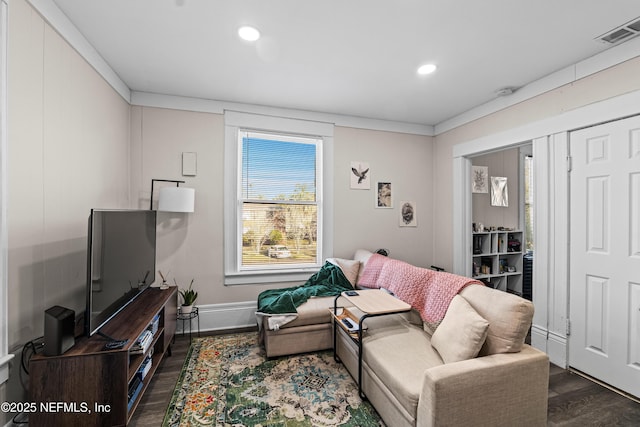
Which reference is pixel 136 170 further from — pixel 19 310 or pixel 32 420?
pixel 32 420

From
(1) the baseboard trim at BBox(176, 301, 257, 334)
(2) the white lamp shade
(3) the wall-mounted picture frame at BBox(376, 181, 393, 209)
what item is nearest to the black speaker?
(2) the white lamp shade

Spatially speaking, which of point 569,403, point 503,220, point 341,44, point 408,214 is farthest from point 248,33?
point 503,220

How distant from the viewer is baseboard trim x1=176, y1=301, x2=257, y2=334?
10.3 feet

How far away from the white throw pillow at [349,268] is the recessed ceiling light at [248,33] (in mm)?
2378

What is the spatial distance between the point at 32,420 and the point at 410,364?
2080mm

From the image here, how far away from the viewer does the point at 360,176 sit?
149 inches

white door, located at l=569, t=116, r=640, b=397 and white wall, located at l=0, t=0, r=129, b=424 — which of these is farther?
white door, located at l=569, t=116, r=640, b=397

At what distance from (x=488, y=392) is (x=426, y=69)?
2468 mm

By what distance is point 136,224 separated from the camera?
221cm

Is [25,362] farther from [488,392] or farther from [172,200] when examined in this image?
[488,392]

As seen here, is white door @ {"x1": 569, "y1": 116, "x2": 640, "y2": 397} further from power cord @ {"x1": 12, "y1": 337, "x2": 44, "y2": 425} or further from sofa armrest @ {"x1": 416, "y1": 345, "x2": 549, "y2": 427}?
power cord @ {"x1": 12, "y1": 337, "x2": 44, "y2": 425}

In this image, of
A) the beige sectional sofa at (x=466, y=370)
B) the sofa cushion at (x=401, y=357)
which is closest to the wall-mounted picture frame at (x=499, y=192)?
the beige sectional sofa at (x=466, y=370)

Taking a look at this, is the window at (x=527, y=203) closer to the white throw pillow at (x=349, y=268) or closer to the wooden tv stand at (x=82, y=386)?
the white throw pillow at (x=349, y=268)

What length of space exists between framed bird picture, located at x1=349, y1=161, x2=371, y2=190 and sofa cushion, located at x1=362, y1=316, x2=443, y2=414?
1944 millimetres
